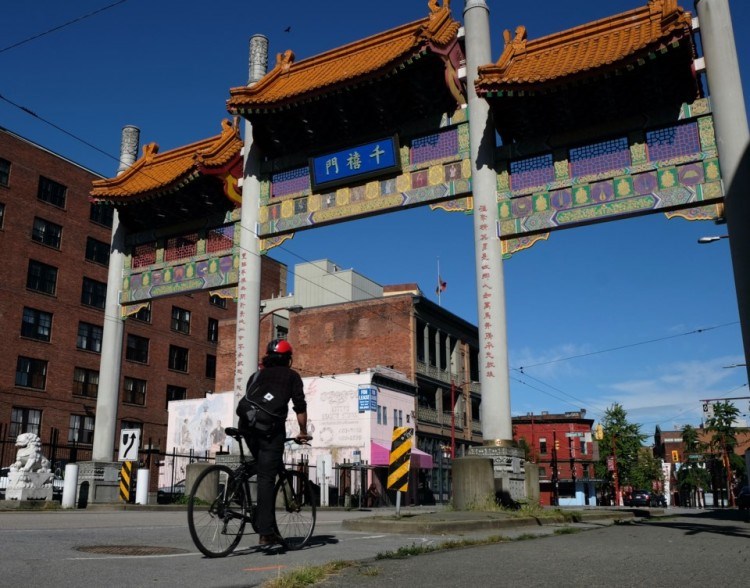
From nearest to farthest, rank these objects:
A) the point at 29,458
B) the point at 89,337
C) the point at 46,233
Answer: the point at 29,458
the point at 46,233
the point at 89,337

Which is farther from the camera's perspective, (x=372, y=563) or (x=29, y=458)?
(x=29, y=458)

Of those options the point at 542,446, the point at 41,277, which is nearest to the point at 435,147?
the point at 41,277

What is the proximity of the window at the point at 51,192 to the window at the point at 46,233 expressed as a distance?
4.52 ft

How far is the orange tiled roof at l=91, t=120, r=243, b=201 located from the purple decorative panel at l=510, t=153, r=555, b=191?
328 inches

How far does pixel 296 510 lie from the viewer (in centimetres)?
683

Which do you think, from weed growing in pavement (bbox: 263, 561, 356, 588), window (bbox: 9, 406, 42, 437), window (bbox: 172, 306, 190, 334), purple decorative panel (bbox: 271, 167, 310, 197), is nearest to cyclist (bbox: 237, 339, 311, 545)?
weed growing in pavement (bbox: 263, 561, 356, 588)

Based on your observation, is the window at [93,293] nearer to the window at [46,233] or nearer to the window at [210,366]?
the window at [46,233]

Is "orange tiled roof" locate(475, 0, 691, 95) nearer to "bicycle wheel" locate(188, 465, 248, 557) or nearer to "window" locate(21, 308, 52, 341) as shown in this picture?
"bicycle wheel" locate(188, 465, 248, 557)

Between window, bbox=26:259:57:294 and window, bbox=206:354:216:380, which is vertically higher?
window, bbox=26:259:57:294

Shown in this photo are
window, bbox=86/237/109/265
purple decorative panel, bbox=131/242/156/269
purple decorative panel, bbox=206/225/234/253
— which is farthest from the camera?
window, bbox=86/237/109/265

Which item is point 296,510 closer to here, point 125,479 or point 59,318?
point 125,479

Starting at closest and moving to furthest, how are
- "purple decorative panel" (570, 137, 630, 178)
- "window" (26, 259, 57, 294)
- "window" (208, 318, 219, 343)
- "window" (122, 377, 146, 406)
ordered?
"purple decorative panel" (570, 137, 630, 178)
"window" (26, 259, 57, 294)
"window" (122, 377, 146, 406)
"window" (208, 318, 219, 343)

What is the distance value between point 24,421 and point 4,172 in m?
14.7

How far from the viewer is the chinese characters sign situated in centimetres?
1831
